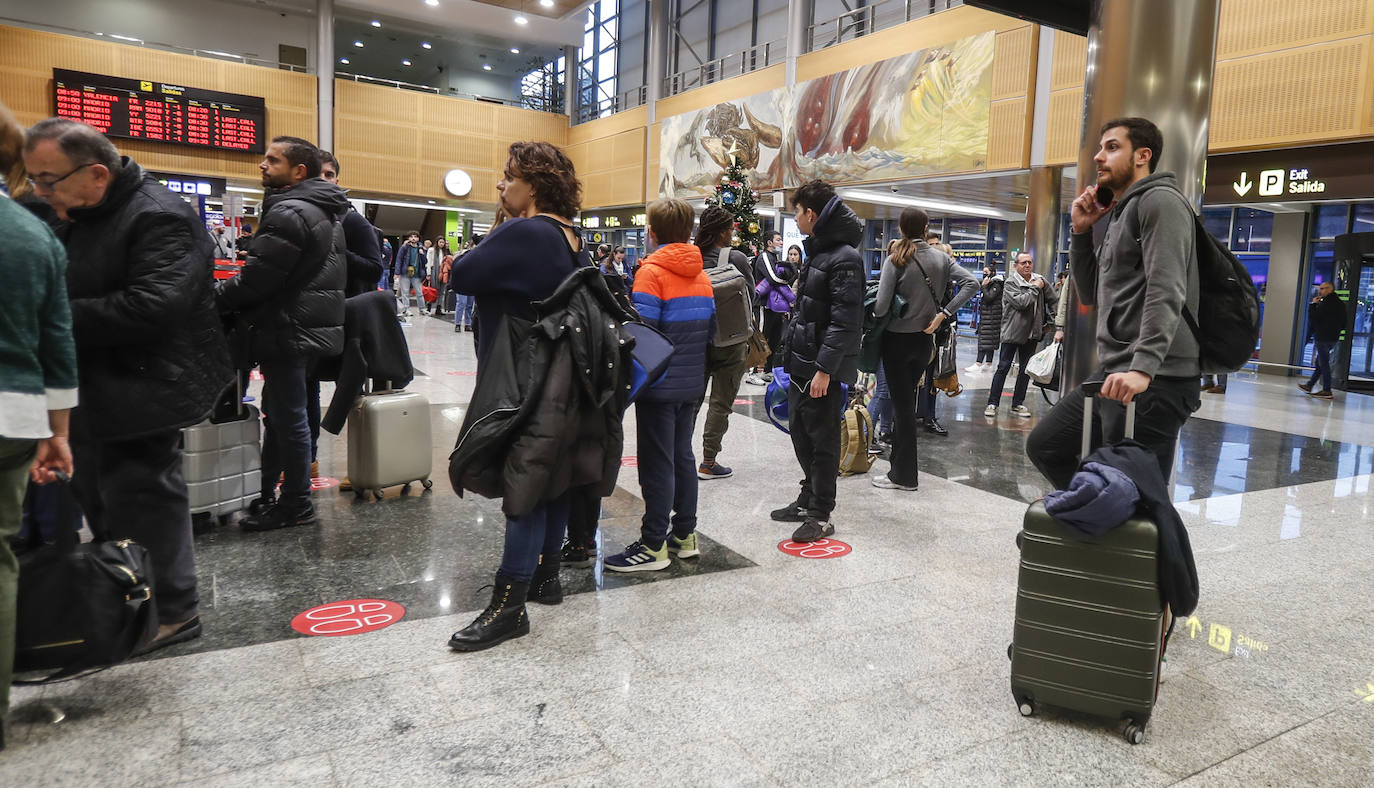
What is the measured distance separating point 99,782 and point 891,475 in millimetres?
3978

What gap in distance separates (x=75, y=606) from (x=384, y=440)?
2175 millimetres

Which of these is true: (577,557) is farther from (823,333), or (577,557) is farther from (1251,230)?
(1251,230)

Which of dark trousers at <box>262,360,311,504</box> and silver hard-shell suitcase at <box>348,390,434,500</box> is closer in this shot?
dark trousers at <box>262,360,311,504</box>

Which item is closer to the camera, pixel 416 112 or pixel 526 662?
pixel 526 662

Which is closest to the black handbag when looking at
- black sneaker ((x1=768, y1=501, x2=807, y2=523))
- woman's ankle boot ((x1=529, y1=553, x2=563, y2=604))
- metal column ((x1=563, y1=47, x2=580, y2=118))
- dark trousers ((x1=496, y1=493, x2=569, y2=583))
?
dark trousers ((x1=496, y1=493, x2=569, y2=583))

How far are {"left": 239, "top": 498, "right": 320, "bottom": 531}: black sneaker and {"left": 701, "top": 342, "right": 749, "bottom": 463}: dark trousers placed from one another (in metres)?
2.07

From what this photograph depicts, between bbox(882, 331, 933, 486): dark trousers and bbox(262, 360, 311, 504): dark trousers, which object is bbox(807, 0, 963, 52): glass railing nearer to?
bbox(882, 331, 933, 486): dark trousers

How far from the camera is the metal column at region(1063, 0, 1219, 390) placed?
3219mm

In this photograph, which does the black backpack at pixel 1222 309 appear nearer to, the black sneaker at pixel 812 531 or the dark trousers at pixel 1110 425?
the dark trousers at pixel 1110 425

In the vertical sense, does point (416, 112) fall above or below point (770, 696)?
above

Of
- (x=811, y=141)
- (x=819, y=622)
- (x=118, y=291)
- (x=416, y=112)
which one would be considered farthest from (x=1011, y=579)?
(x=416, y=112)

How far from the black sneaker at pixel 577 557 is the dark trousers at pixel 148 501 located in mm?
1303

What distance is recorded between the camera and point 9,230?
1.86 m

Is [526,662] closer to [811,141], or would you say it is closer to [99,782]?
[99,782]
